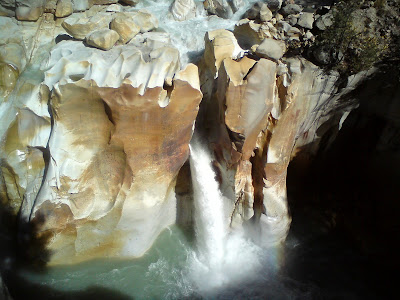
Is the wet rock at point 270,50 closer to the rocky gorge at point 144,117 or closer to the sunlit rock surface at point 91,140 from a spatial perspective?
the rocky gorge at point 144,117

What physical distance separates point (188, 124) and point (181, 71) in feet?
2.88

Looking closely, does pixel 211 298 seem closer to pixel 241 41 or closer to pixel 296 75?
pixel 296 75

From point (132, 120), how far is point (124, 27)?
2.00 metres

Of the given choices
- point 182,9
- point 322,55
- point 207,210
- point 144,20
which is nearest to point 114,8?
point 144,20

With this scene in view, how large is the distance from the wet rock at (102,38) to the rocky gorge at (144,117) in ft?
0.12

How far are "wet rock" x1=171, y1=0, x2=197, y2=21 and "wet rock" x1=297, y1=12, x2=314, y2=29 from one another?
8.23 ft

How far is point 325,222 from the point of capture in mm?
7711

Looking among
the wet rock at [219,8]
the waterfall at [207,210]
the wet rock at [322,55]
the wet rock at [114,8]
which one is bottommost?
the waterfall at [207,210]

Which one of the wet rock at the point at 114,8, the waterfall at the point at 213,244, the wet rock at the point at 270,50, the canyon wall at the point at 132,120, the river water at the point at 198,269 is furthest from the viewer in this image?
the wet rock at the point at 114,8

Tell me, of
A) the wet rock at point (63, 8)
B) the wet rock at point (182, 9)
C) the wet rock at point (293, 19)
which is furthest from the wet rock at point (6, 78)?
the wet rock at point (293, 19)

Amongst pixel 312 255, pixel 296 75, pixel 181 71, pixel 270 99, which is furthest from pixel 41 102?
pixel 312 255

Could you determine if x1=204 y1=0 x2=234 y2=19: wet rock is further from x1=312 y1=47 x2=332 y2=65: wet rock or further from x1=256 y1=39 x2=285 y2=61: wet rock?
x1=312 y1=47 x2=332 y2=65: wet rock

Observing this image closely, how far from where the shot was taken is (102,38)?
6.18 metres

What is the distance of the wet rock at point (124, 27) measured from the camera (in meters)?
6.56
